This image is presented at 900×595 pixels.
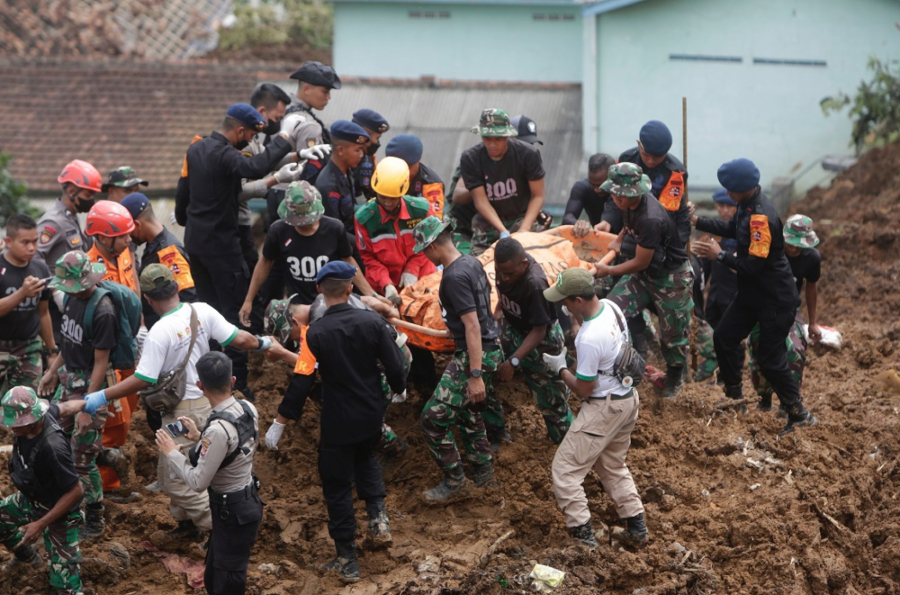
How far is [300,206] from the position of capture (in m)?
8.66

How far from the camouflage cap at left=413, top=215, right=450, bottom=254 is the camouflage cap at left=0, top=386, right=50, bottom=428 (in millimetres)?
2927

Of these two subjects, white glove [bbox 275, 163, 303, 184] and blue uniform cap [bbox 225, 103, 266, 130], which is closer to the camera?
white glove [bbox 275, 163, 303, 184]

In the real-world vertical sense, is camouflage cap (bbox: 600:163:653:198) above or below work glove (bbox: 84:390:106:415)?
above

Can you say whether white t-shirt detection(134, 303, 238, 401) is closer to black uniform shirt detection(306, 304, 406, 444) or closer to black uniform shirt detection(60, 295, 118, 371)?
black uniform shirt detection(60, 295, 118, 371)

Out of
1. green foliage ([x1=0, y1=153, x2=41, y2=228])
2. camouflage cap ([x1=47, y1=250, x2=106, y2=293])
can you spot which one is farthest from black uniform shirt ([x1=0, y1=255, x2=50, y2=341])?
green foliage ([x1=0, y1=153, x2=41, y2=228])

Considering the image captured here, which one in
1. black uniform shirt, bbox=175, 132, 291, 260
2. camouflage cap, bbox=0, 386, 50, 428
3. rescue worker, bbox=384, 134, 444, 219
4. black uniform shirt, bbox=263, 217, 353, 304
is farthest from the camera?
rescue worker, bbox=384, 134, 444, 219

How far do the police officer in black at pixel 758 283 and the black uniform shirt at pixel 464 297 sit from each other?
2.50 m

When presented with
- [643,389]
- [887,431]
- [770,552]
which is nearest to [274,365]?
[643,389]

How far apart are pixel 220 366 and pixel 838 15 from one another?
15991mm

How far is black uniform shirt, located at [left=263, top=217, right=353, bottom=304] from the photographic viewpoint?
29.3 feet

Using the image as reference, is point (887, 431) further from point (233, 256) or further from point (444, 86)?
point (444, 86)

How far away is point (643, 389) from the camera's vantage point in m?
10.3

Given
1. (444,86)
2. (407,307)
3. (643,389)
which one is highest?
(444,86)

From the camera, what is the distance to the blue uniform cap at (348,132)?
935 cm
